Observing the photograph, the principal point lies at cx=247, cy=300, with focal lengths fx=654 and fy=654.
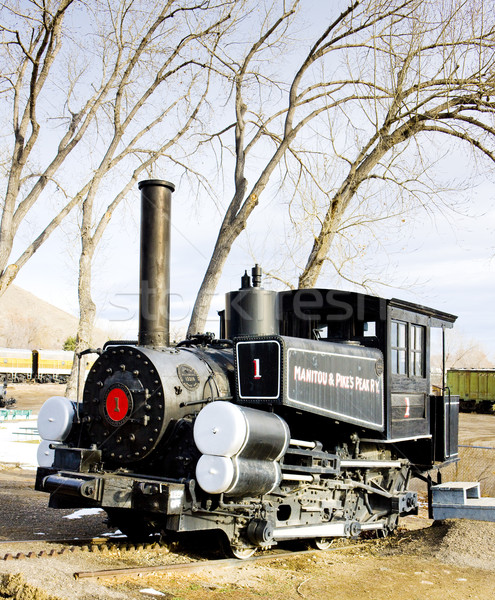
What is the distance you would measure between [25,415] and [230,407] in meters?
20.8

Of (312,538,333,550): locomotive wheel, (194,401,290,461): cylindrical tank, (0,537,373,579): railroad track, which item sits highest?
(194,401,290,461): cylindrical tank

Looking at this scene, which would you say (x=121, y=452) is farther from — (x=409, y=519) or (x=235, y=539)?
(x=409, y=519)

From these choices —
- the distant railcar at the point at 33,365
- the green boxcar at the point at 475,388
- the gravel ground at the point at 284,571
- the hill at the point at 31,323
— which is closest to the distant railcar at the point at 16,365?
the distant railcar at the point at 33,365

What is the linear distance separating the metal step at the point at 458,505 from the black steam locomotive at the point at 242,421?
2.03 ft

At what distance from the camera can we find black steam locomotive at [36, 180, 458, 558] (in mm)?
5703

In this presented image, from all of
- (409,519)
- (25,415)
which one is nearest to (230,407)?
(409,519)

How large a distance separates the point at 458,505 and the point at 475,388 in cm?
3177

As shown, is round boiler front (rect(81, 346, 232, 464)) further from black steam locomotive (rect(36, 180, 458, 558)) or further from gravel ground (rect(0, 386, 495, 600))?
gravel ground (rect(0, 386, 495, 600))

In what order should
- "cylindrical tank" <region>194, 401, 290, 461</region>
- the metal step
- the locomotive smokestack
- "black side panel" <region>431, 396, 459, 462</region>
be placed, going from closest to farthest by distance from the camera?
1. "cylindrical tank" <region>194, 401, 290, 461</region>
2. the locomotive smokestack
3. the metal step
4. "black side panel" <region>431, 396, 459, 462</region>

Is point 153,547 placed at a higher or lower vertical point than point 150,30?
lower

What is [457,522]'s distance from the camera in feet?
26.4

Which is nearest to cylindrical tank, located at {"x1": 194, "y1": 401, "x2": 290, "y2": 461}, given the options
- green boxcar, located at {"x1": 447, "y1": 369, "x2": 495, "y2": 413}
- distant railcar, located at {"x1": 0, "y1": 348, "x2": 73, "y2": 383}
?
green boxcar, located at {"x1": 447, "y1": 369, "x2": 495, "y2": 413}

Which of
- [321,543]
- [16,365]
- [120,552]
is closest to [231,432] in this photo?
[120,552]

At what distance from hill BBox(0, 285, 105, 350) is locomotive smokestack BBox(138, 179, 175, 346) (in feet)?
306
